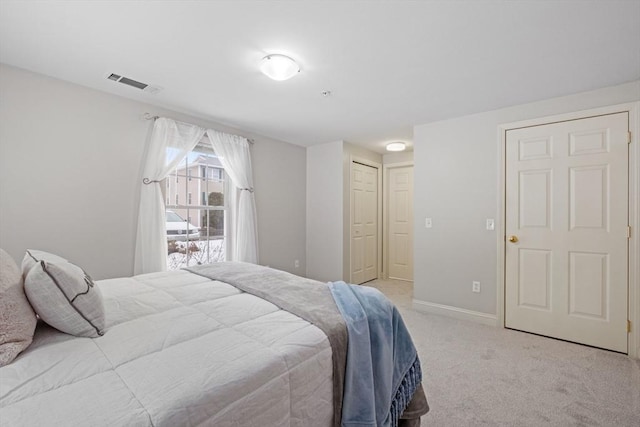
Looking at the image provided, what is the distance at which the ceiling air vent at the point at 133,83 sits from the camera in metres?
2.42

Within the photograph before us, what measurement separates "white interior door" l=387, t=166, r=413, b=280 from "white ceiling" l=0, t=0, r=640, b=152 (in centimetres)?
227

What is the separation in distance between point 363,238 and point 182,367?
4152 mm

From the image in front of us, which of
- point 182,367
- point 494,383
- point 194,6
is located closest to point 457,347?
point 494,383

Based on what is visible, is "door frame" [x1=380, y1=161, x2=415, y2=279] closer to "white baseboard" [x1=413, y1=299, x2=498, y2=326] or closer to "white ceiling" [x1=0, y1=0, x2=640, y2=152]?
"white baseboard" [x1=413, y1=299, x2=498, y2=326]

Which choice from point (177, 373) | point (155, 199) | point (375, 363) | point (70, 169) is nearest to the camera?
point (177, 373)

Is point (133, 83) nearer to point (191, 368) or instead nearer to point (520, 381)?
point (191, 368)

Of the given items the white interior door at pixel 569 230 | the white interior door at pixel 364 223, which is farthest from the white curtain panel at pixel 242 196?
the white interior door at pixel 569 230

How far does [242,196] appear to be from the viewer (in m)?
3.83

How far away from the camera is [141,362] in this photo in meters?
0.97

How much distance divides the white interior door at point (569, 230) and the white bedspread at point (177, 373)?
2757 mm

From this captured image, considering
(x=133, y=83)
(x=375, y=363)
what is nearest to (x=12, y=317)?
(x=375, y=363)

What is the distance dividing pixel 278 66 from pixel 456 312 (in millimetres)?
3204

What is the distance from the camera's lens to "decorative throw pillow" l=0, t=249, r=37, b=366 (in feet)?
3.12

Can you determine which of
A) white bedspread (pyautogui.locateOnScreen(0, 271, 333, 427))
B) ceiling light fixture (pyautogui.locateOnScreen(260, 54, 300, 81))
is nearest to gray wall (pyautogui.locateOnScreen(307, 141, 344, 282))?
ceiling light fixture (pyautogui.locateOnScreen(260, 54, 300, 81))
